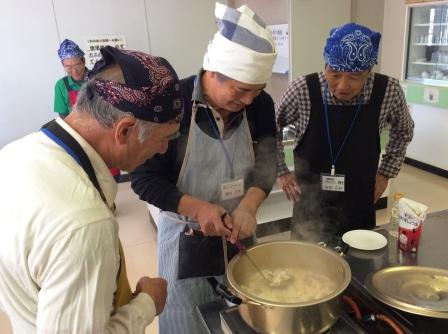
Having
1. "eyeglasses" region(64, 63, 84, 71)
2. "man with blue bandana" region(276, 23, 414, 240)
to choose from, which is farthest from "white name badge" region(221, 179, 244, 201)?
"eyeglasses" region(64, 63, 84, 71)

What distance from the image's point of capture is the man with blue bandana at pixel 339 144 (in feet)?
5.02

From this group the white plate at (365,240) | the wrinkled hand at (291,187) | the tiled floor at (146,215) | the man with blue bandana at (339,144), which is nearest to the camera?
the white plate at (365,240)

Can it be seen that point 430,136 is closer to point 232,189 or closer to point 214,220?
point 232,189

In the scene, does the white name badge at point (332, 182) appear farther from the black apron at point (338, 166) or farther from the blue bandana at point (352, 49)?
the blue bandana at point (352, 49)

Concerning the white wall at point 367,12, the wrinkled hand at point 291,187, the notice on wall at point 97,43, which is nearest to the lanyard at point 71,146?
the wrinkled hand at point 291,187

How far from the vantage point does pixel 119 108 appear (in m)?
0.69

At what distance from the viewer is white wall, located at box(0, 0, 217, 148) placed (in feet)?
12.2

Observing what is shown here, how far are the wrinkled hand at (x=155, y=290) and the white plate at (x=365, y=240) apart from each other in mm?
568

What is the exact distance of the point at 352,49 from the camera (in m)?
1.34

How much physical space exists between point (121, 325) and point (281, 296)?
420 mm

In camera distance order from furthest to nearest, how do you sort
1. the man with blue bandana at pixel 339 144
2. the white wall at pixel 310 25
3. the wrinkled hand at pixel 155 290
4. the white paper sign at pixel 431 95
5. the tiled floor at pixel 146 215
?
the white paper sign at pixel 431 95 < the white wall at pixel 310 25 < the tiled floor at pixel 146 215 < the man with blue bandana at pixel 339 144 < the wrinkled hand at pixel 155 290

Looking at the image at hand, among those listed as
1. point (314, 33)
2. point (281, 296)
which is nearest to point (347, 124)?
point (281, 296)

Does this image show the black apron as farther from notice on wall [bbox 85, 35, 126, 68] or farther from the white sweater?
notice on wall [bbox 85, 35, 126, 68]

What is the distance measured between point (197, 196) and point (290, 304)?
56cm
